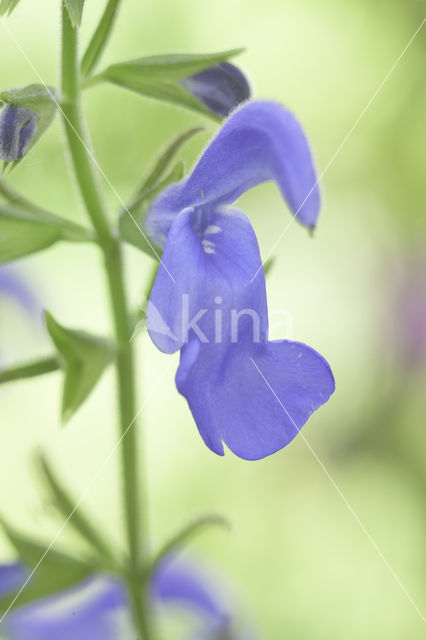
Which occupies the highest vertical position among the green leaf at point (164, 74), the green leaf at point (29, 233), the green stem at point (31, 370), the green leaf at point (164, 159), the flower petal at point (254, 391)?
the green leaf at point (164, 74)

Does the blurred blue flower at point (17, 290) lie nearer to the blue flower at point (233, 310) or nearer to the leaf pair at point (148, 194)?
the leaf pair at point (148, 194)

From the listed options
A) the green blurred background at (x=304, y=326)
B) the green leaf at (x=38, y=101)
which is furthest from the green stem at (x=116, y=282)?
the green blurred background at (x=304, y=326)

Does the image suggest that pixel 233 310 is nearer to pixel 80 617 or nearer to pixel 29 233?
pixel 29 233

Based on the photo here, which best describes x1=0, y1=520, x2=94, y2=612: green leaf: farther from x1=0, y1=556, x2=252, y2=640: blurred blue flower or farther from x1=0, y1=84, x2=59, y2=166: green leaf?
x1=0, y1=84, x2=59, y2=166: green leaf

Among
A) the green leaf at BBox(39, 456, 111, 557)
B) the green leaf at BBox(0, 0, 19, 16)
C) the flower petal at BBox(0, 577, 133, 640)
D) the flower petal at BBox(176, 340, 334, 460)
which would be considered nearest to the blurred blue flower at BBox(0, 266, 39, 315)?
the green leaf at BBox(39, 456, 111, 557)

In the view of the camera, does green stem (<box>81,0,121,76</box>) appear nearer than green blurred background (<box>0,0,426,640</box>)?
Yes

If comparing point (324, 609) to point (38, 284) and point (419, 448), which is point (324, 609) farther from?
point (38, 284)

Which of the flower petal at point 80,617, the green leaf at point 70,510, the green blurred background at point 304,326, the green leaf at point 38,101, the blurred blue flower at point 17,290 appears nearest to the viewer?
the green leaf at point 38,101
